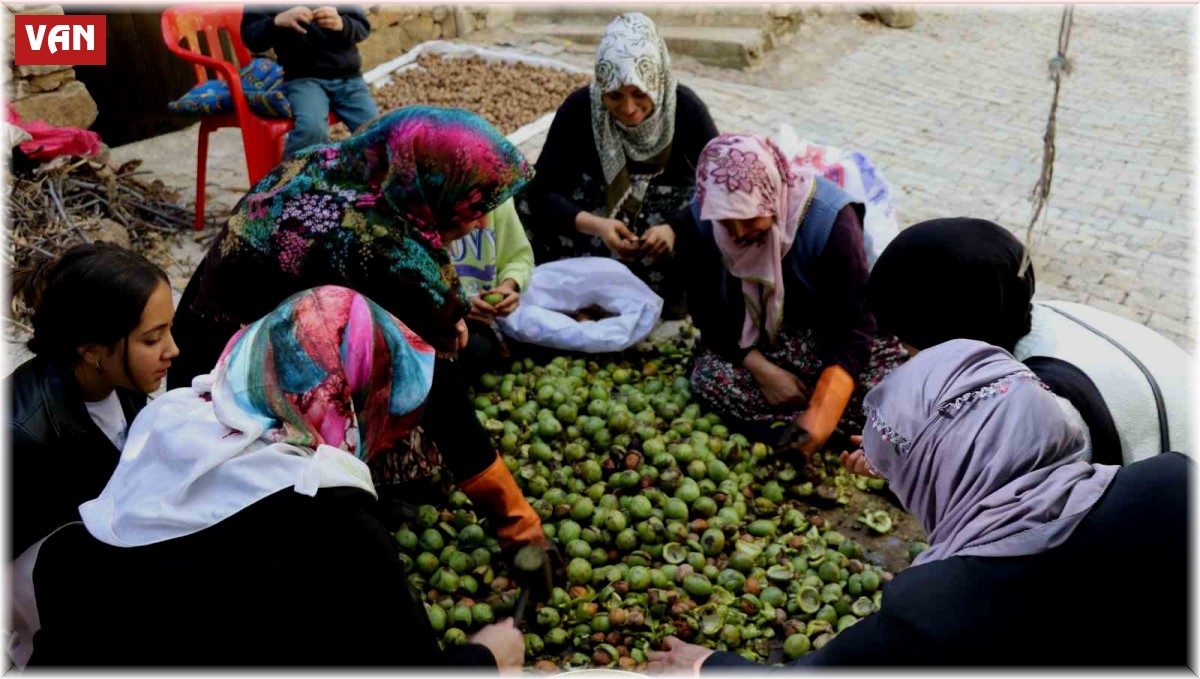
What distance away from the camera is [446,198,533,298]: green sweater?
366cm

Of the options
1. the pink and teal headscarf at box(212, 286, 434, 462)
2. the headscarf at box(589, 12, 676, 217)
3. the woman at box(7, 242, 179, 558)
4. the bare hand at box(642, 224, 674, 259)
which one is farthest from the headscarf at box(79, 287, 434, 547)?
the headscarf at box(589, 12, 676, 217)

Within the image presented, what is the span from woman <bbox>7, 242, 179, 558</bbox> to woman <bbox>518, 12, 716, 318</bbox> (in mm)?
2059

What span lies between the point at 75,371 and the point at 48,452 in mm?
195

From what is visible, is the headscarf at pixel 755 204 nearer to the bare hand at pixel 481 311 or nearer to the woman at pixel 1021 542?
the bare hand at pixel 481 311

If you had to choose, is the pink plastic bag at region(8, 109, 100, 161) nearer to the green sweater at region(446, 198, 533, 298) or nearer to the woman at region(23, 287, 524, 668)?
the green sweater at region(446, 198, 533, 298)

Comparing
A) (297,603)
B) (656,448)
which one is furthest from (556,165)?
(297,603)

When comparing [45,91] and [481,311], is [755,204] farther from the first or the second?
[45,91]

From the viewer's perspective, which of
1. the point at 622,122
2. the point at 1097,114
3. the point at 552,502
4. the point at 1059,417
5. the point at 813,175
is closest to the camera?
the point at 1059,417

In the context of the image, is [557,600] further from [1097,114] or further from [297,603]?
[1097,114]

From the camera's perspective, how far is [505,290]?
11.9 ft

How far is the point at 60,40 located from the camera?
17.8 feet

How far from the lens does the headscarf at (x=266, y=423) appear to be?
179 cm

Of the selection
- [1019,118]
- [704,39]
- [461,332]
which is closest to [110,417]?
[461,332]

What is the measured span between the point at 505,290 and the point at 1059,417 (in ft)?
7.33
